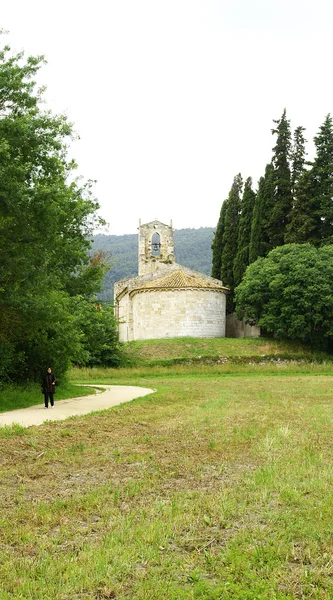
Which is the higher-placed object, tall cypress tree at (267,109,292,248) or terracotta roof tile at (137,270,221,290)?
tall cypress tree at (267,109,292,248)

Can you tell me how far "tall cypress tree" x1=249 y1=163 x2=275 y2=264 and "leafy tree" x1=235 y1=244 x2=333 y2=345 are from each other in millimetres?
5258

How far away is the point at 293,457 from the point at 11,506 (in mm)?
3867

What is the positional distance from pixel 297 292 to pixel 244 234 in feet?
43.3

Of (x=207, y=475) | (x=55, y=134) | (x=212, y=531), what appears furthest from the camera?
(x=55, y=134)

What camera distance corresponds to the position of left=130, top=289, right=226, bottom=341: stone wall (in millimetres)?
45531

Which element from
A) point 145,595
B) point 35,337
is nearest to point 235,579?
point 145,595

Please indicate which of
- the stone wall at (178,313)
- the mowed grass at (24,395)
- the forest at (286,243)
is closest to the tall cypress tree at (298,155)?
the forest at (286,243)

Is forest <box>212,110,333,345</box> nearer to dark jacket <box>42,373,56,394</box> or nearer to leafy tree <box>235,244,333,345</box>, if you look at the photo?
leafy tree <box>235,244,333,345</box>

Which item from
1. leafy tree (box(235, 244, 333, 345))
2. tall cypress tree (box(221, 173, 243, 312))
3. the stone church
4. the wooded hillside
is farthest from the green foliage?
the wooded hillside

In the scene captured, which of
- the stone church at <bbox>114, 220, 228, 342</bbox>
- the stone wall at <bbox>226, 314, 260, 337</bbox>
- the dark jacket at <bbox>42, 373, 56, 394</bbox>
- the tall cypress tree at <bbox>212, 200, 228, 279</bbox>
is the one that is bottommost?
the dark jacket at <bbox>42, 373, 56, 394</bbox>

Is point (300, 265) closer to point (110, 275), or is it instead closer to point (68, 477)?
point (68, 477)

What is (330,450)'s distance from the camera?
8172 millimetres

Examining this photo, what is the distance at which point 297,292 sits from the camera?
127 feet

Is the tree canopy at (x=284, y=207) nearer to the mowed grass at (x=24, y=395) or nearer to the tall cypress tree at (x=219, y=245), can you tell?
the tall cypress tree at (x=219, y=245)
